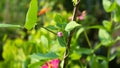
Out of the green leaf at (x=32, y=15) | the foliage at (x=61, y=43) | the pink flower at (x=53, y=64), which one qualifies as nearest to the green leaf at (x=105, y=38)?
the foliage at (x=61, y=43)

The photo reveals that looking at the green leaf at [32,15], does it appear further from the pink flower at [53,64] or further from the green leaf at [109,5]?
the green leaf at [109,5]

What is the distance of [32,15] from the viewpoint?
28.4 inches

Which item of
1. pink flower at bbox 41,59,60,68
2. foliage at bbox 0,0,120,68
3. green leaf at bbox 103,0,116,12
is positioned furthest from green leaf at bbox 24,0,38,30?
green leaf at bbox 103,0,116,12

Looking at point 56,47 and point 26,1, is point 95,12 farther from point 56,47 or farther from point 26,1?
point 56,47

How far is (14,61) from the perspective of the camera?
51.8 inches

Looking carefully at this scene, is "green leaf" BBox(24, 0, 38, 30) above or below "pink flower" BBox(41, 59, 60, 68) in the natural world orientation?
above

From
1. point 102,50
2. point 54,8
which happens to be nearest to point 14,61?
point 102,50

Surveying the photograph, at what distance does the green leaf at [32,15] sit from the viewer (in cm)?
70

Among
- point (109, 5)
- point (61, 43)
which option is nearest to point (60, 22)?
point (61, 43)

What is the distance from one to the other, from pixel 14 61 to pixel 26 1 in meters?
2.69

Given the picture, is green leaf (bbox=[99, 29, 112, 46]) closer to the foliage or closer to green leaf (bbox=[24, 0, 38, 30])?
the foliage

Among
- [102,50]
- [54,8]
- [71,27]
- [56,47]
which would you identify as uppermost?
[71,27]

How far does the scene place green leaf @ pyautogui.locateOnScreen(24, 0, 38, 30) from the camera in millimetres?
701

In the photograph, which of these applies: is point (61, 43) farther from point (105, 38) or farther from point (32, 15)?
point (105, 38)
